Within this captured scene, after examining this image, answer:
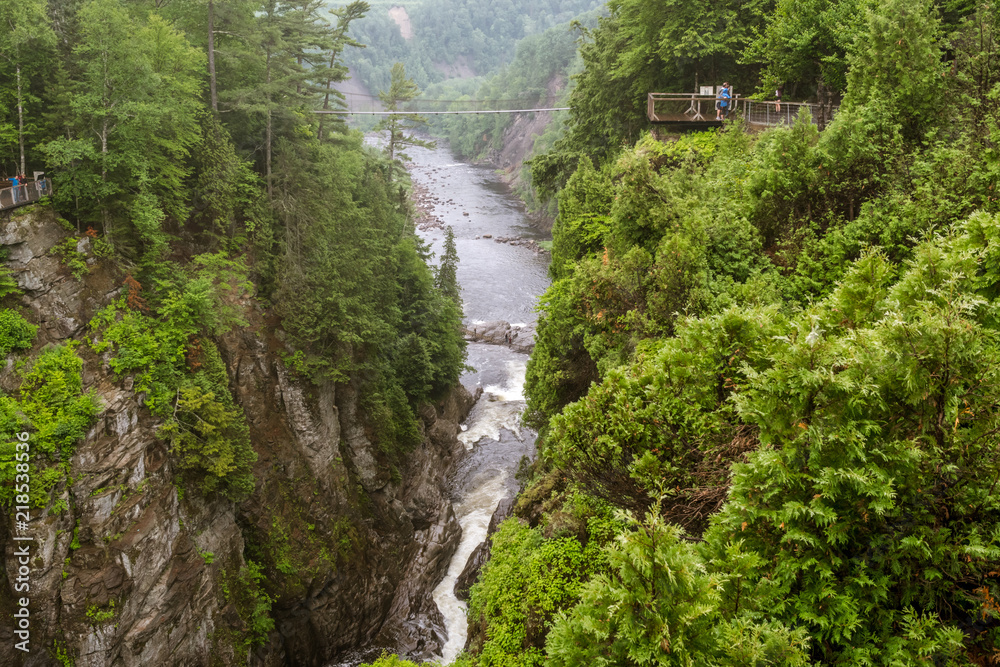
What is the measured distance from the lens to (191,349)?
1967 centimetres

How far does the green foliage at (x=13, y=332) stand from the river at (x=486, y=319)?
18.2 m

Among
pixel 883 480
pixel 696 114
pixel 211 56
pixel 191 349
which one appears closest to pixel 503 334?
pixel 696 114

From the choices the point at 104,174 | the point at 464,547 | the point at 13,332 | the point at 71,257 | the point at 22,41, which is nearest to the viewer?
the point at 13,332

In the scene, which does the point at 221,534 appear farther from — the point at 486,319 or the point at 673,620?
A: the point at 486,319

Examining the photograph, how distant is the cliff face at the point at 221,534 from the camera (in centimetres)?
1591

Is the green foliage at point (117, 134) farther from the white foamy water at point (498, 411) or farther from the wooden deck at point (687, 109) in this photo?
the white foamy water at point (498, 411)

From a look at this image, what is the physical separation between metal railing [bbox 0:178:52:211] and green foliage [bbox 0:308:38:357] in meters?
3.37

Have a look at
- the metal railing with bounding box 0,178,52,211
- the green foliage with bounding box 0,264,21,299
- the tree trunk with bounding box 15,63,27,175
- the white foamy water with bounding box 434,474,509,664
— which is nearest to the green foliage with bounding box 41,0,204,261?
the metal railing with bounding box 0,178,52,211

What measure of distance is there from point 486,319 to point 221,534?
30811mm

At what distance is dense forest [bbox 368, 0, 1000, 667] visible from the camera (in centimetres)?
545

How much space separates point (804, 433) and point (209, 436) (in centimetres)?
1801

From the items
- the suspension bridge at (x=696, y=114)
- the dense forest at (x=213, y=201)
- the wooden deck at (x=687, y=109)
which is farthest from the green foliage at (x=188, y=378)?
the wooden deck at (x=687, y=109)

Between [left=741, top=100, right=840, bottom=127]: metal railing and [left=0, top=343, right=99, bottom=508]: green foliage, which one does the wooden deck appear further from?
[left=0, top=343, right=99, bottom=508]: green foliage

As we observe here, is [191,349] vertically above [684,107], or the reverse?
[684,107]
